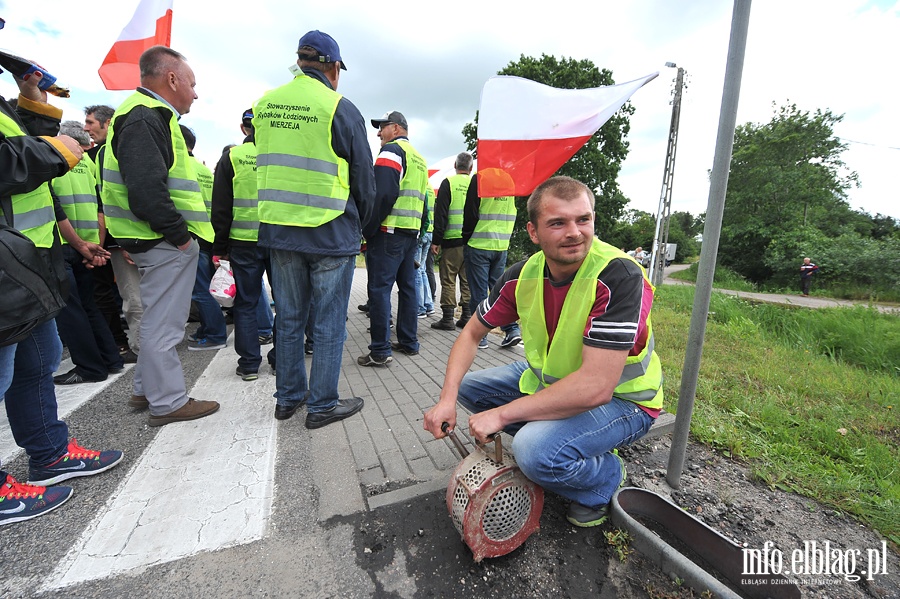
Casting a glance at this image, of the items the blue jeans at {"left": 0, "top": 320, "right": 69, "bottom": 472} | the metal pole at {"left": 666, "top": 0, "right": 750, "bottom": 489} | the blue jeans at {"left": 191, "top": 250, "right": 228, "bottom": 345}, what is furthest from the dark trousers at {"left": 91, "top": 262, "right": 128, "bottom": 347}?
the metal pole at {"left": 666, "top": 0, "right": 750, "bottom": 489}

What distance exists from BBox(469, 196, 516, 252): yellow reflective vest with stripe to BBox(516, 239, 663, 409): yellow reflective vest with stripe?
244 centimetres

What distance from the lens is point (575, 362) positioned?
1.79 m

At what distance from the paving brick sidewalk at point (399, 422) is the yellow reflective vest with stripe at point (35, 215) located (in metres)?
1.95

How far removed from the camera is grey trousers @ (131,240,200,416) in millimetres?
2516

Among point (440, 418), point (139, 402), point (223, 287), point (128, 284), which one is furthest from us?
point (128, 284)

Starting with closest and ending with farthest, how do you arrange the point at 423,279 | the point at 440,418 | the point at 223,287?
the point at 440,418 < the point at 223,287 < the point at 423,279

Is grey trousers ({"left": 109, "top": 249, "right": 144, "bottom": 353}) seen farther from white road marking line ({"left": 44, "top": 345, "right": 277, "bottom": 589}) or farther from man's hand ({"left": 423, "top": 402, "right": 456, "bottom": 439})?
man's hand ({"left": 423, "top": 402, "right": 456, "bottom": 439})

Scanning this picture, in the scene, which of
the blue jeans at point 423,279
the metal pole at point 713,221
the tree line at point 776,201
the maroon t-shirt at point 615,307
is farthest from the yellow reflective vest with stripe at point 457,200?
the tree line at point 776,201

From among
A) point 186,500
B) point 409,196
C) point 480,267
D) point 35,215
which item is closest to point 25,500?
point 186,500

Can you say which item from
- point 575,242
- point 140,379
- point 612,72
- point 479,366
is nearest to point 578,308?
point 575,242

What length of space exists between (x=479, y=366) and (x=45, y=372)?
307cm

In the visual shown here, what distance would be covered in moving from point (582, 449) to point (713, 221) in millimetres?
1175

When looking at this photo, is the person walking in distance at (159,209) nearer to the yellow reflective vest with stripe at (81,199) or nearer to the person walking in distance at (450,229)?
the yellow reflective vest with stripe at (81,199)

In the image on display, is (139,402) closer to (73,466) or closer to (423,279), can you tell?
(73,466)
